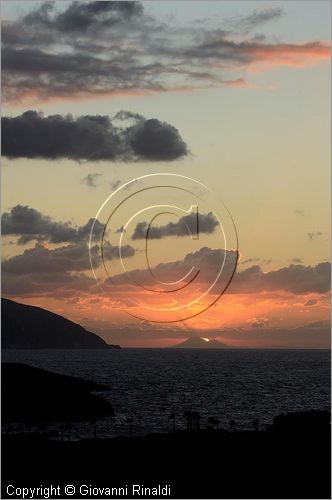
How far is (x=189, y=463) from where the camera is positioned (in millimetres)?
59438

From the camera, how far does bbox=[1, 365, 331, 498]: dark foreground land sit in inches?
1903

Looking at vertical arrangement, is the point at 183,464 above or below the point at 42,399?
above

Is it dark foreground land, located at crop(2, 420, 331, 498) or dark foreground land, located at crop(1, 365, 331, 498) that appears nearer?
dark foreground land, located at crop(1, 365, 331, 498)

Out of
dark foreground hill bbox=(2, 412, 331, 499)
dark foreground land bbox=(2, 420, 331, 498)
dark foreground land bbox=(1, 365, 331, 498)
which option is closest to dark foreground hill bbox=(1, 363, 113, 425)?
dark foreground land bbox=(1, 365, 331, 498)

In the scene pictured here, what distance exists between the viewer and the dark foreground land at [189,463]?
48.3 m

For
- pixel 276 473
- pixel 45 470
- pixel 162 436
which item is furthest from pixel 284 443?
pixel 45 470

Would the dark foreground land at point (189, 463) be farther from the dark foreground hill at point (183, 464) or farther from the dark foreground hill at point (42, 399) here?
the dark foreground hill at point (42, 399)

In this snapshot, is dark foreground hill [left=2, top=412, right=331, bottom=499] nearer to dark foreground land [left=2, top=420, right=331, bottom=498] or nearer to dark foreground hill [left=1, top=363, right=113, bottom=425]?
dark foreground land [left=2, top=420, right=331, bottom=498]

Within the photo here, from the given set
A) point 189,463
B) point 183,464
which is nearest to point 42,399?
point 189,463

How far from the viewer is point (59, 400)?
123 meters

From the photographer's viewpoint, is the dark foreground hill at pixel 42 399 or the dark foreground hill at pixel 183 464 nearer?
the dark foreground hill at pixel 183 464

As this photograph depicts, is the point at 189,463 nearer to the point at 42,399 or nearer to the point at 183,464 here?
the point at 183,464

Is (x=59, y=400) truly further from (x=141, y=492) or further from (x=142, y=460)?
(x=141, y=492)

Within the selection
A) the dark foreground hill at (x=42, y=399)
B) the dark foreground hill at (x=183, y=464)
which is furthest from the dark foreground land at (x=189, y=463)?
the dark foreground hill at (x=42, y=399)
